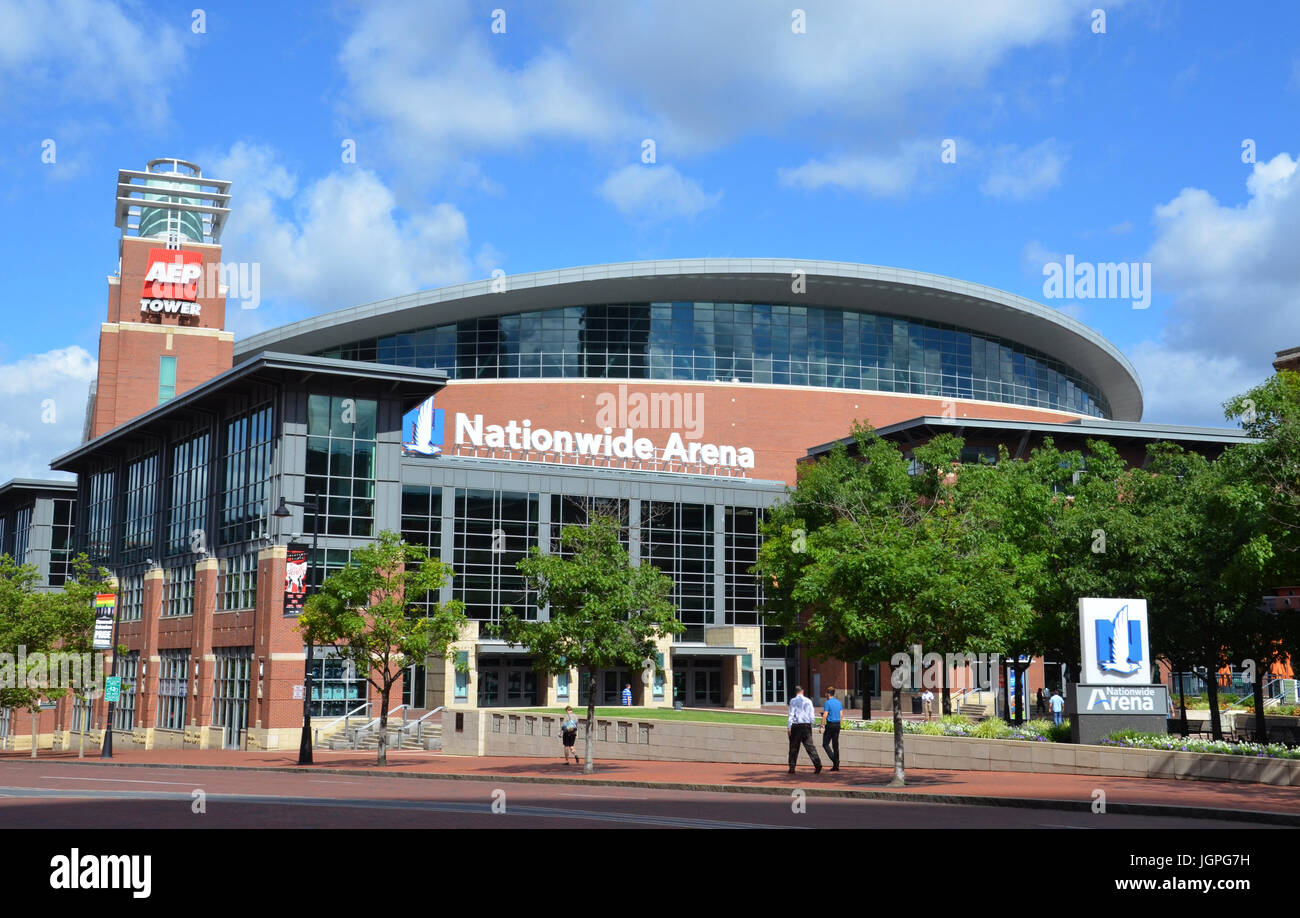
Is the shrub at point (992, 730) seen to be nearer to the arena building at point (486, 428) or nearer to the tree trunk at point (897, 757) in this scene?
the tree trunk at point (897, 757)

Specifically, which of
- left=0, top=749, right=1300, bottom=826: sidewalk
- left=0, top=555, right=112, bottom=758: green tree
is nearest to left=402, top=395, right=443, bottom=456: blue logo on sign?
left=0, top=555, right=112, bottom=758: green tree

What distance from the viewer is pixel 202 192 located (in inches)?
3334

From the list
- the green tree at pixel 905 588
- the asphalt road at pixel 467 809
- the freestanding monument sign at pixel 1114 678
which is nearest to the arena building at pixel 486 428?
the asphalt road at pixel 467 809

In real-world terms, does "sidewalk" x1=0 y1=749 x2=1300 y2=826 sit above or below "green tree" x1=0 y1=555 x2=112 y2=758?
below

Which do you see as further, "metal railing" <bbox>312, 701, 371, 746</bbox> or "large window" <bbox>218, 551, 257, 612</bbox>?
"large window" <bbox>218, 551, 257, 612</bbox>

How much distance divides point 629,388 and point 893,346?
59.1 ft

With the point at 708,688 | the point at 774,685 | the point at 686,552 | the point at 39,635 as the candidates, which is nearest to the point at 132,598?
the point at 39,635

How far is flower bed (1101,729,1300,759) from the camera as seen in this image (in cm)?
2498

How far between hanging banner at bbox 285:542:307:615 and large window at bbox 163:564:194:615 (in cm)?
1085

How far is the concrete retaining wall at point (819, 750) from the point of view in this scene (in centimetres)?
2458

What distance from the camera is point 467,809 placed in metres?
20.5

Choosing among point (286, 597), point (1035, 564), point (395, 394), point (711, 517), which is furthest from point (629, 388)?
point (1035, 564)

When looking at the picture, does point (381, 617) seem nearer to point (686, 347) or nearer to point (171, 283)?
point (686, 347)

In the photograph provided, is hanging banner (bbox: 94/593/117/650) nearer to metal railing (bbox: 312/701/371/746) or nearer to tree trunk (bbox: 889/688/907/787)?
metal railing (bbox: 312/701/371/746)
